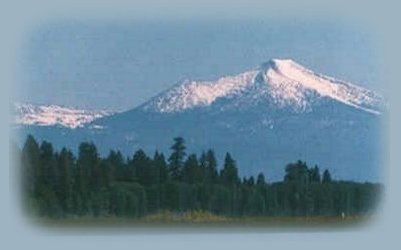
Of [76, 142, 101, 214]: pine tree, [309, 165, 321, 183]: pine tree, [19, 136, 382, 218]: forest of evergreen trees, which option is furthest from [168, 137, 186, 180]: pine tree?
[309, 165, 321, 183]: pine tree

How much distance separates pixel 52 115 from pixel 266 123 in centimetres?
46

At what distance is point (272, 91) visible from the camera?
216 centimetres

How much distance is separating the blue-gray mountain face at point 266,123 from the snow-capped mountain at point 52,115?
1 centimetres

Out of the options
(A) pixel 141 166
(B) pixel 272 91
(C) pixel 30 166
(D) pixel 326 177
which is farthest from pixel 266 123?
(C) pixel 30 166

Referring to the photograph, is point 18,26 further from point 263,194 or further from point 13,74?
point 263,194

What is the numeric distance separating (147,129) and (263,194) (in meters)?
0.28

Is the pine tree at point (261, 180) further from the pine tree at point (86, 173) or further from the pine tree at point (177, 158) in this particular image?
the pine tree at point (86, 173)

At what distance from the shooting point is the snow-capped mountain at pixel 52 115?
206 centimetres

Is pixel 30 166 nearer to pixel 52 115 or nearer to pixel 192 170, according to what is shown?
pixel 52 115

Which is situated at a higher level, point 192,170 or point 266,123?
point 266,123

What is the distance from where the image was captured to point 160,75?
211 cm

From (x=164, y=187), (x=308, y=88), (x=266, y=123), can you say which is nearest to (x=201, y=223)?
(x=164, y=187)

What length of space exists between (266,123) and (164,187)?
0.85ft

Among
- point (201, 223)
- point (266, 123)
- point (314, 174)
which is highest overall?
point (266, 123)
